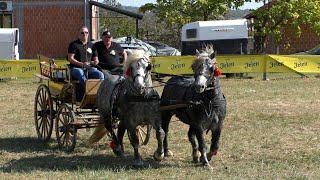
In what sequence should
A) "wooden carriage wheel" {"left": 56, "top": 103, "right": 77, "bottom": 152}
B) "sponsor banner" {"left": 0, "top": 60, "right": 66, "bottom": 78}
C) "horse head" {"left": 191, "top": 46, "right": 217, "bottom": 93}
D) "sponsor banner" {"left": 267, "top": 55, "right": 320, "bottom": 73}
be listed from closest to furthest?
"horse head" {"left": 191, "top": 46, "right": 217, "bottom": 93}, "wooden carriage wheel" {"left": 56, "top": 103, "right": 77, "bottom": 152}, "sponsor banner" {"left": 267, "top": 55, "right": 320, "bottom": 73}, "sponsor banner" {"left": 0, "top": 60, "right": 66, "bottom": 78}

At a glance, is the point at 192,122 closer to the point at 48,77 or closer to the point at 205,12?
the point at 48,77

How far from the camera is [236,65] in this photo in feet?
77.5

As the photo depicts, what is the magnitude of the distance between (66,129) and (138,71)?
7.11 ft

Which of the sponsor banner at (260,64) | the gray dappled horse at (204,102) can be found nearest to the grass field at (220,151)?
the gray dappled horse at (204,102)

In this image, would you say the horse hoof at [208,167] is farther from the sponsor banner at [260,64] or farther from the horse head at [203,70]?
the sponsor banner at [260,64]

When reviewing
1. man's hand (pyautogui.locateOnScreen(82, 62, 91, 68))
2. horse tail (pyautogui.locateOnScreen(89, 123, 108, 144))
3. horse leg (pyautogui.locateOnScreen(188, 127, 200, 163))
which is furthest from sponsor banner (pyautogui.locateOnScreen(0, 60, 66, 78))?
horse leg (pyautogui.locateOnScreen(188, 127, 200, 163))

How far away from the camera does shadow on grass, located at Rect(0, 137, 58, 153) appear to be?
32.2ft

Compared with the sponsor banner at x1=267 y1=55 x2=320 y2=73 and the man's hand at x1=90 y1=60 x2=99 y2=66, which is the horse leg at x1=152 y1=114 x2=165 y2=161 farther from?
the sponsor banner at x1=267 y1=55 x2=320 y2=73

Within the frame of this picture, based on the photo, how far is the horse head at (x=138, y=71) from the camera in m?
7.79

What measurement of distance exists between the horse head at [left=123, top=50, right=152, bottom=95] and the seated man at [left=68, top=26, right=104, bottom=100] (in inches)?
66.7

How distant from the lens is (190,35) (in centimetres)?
2886

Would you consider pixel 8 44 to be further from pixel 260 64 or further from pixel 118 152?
pixel 118 152

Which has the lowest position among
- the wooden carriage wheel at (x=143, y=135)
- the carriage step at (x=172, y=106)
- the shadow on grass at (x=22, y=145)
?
the shadow on grass at (x=22, y=145)

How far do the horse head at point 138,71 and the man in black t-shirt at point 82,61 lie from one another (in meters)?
1.69
